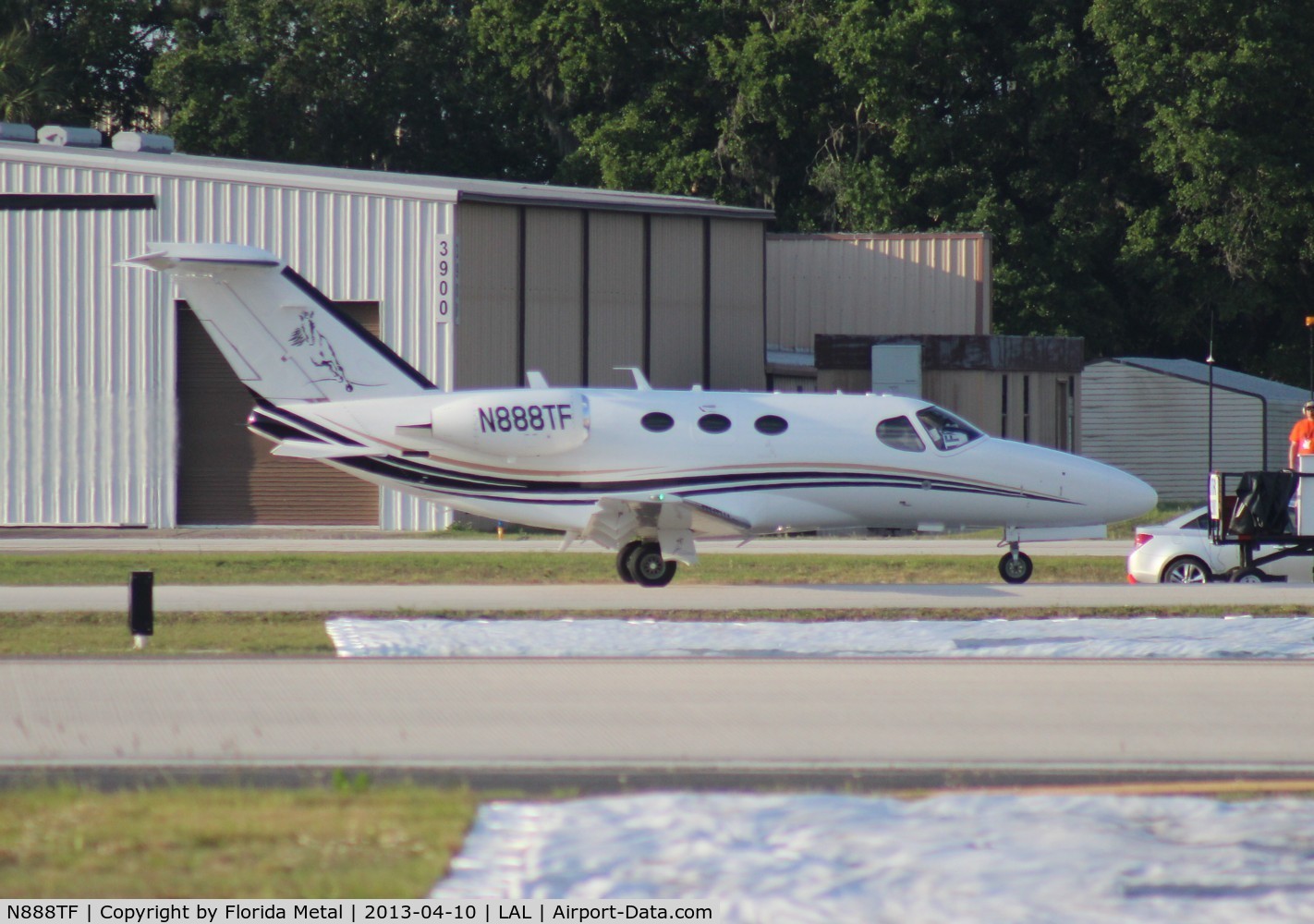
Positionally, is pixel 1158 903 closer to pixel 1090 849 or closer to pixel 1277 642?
pixel 1090 849

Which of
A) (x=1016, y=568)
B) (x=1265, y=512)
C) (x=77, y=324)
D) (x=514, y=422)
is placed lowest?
(x=1016, y=568)

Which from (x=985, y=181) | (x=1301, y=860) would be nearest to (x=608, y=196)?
(x=985, y=181)

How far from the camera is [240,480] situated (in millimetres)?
33250

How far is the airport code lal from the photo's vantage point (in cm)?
621

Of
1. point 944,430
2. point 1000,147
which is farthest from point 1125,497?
point 1000,147

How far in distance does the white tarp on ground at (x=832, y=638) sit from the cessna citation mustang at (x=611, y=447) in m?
4.42

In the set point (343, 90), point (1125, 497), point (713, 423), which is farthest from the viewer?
point (343, 90)

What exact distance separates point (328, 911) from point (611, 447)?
14756 mm

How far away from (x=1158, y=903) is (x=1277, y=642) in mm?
9015

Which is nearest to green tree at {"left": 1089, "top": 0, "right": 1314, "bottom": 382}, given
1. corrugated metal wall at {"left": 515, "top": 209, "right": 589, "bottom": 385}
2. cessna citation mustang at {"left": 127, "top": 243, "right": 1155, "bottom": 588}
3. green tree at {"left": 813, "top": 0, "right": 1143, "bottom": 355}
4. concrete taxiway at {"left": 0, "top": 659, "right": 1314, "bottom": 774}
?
green tree at {"left": 813, "top": 0, "right": 1143, "bottom": 355}

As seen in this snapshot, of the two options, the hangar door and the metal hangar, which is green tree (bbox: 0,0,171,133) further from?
the hangar door

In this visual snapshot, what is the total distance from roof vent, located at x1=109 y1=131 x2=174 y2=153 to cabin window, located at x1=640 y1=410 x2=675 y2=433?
67.6 feet

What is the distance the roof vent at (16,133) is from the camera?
36.0 meters

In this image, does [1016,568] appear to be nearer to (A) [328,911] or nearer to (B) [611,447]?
(B) [611,447]
